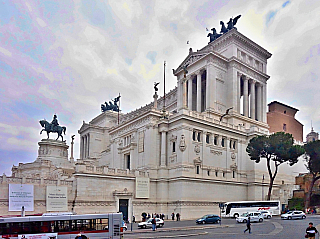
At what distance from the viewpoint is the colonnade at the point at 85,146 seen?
9956 centimetres

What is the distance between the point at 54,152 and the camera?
78938 millimetres

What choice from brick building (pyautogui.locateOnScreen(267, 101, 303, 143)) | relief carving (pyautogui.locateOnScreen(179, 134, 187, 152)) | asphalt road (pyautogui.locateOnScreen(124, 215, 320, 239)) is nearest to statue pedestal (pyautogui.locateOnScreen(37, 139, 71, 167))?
relief carving (pyautogui.locateOnScreen(179, 134, 187, 152))

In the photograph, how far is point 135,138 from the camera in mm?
65625

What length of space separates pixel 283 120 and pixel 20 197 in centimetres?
7427

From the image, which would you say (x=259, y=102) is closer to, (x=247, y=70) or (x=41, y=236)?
(x=247, y=70)

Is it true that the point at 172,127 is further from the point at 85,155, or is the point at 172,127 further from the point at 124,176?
the point at 85,155

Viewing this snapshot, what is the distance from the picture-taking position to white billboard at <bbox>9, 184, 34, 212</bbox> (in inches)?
1667

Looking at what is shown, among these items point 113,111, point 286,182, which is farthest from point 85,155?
point 286,182

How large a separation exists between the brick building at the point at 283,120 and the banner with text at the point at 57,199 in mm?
60592

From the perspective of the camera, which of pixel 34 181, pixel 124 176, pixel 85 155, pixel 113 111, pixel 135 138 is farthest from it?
pixel 113 111

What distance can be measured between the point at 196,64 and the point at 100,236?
58.8m

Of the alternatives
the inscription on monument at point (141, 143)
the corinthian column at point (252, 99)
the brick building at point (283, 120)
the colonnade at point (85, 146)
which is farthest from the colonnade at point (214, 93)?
the colonnade at point (85, 146)

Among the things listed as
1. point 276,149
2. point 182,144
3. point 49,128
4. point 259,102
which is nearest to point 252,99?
point 259,102

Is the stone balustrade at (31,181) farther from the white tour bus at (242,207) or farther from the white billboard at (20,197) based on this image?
the white tour bus at (242,207)
